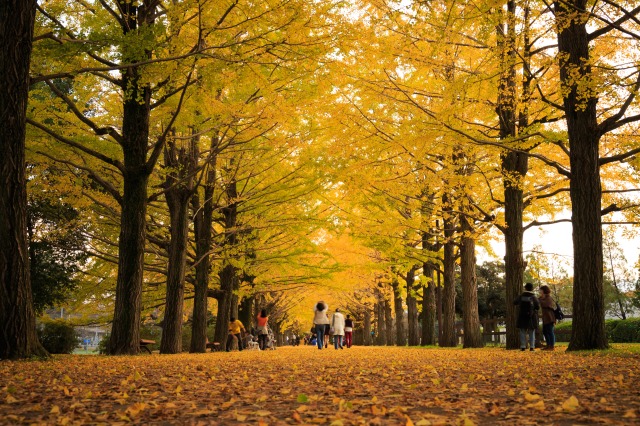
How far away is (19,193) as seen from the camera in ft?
27.0

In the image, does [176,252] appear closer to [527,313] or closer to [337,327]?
[337,327]

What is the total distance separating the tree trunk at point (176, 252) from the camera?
49.2ft

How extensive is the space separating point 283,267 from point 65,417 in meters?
16.9

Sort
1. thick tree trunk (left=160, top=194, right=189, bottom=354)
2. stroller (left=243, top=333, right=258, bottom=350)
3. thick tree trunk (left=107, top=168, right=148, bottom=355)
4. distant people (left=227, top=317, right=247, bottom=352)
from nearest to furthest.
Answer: thick tree trunk (left=107, top=168, right=148, bottom=355) < thick tree trunk (left=160, top=194, right=189, bottom=354) < distant people (left=227, top=317, right=247, bottom=352) < stroller (left=243, top=333, right=258, bottom=350)

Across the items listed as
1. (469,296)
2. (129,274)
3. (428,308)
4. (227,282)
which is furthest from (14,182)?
(428,308)

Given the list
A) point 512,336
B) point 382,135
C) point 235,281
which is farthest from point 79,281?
point 512,336

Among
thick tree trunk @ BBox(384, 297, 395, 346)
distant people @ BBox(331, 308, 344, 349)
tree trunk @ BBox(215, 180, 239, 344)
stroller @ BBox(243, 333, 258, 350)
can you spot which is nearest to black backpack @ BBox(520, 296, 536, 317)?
distant people @ BBox(331, 308, 344, 349)

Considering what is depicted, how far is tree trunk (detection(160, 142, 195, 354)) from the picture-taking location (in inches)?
590

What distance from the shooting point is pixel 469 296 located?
1844 cm

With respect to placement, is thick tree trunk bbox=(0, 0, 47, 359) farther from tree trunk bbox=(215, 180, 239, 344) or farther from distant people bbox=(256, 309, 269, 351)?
distant people bbox=(256, 309, 269, 351)

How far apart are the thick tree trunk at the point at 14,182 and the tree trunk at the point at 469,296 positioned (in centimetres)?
1290

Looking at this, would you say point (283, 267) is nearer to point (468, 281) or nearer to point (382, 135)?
point (468, 281)

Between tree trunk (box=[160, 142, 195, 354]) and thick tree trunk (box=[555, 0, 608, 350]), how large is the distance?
8746 mm

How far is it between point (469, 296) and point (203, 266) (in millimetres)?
8209
